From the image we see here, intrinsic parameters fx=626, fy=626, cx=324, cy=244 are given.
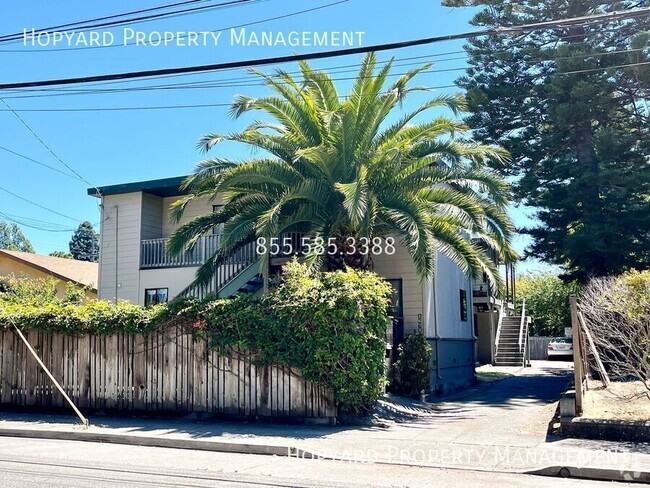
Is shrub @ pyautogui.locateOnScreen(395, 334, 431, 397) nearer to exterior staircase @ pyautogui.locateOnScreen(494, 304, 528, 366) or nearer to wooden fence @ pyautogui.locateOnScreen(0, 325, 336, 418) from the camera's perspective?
wooden fence @ pyautogui.locateOnScreen(0, 325, 336, 418)

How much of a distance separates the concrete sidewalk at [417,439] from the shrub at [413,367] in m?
0.99

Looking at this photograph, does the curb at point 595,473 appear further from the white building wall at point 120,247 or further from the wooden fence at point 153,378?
the white building wall at point 120,247

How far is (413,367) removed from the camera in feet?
52.3

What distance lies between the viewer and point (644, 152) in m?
22.6

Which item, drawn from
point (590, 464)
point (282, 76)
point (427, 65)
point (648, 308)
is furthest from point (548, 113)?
point (590, 464)

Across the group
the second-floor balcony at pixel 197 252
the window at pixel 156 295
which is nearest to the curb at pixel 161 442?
the second-floor balcony at pixel 197 252

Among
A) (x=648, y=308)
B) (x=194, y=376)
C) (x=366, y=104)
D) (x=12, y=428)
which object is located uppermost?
(x=366, y=104)

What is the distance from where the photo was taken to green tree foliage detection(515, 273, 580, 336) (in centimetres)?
4156

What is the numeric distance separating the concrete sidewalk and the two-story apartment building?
3923 mm

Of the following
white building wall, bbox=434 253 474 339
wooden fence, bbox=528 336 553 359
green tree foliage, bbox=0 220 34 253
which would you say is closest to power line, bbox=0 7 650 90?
white building wall, bbox=434 253 474 339

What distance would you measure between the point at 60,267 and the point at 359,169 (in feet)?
68.1

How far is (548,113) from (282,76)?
39.6ft

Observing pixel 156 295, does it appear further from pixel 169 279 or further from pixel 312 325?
pixel 312 325

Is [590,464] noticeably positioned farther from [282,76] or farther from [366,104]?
[282,76]
